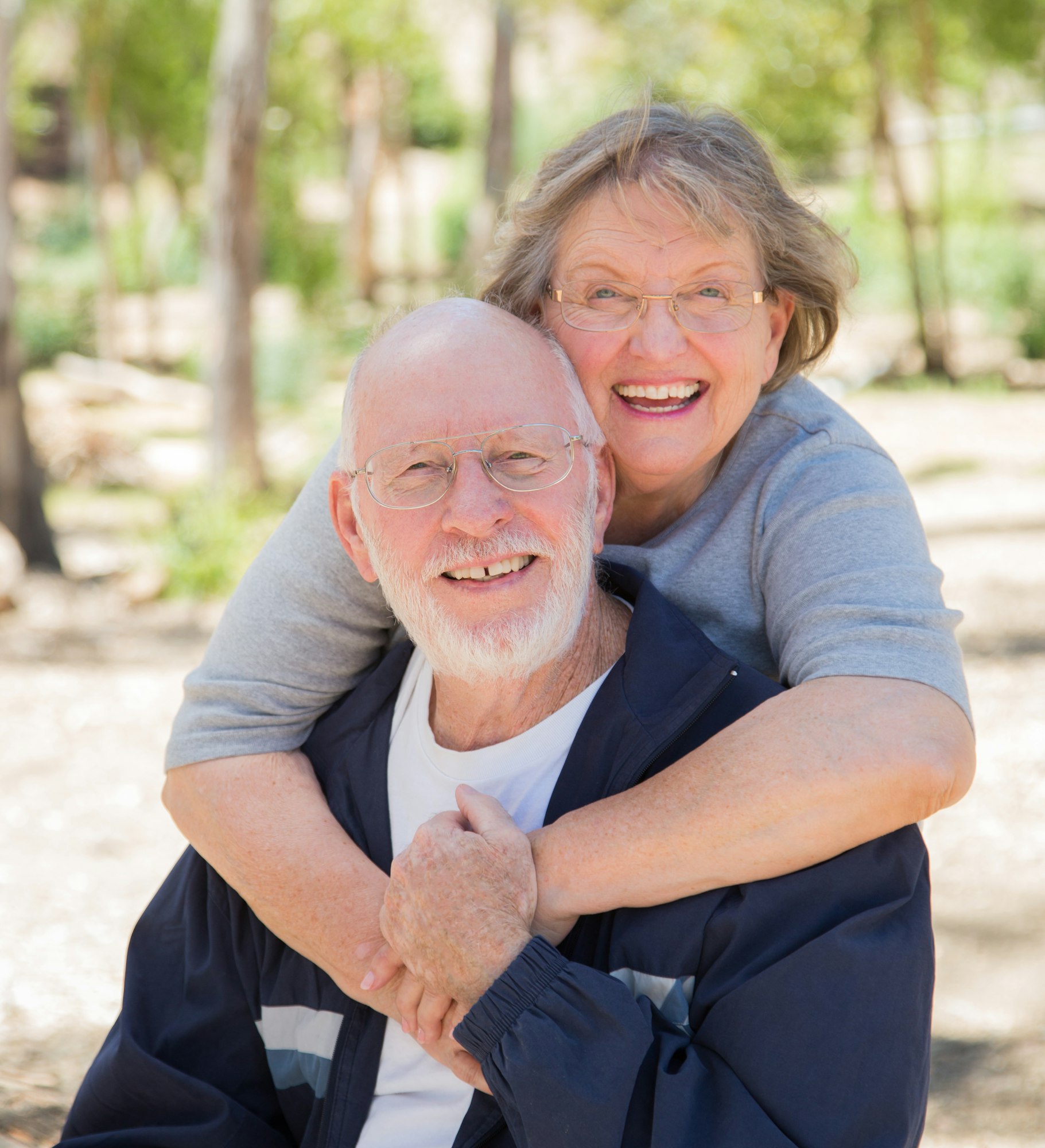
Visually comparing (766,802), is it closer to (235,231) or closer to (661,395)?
(661,395)

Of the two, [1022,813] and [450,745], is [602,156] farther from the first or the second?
[1022,813]

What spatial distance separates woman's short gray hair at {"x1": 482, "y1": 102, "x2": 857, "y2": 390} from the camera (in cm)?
202

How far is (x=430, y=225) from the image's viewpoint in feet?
97.8

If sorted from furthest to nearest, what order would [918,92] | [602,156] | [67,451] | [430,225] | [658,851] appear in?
[430,225] < [918,92] < [67,451] < [602,156] < [658,851]

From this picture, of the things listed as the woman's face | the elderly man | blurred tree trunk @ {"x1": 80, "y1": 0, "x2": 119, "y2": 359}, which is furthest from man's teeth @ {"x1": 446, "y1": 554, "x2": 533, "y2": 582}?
blurred tree trunk @ {"x1": 80, "y1": 0, "x2": 119, "y2": 359}

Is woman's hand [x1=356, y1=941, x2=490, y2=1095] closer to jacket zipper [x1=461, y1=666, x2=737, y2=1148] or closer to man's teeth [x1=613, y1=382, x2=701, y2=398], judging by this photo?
jacket zipper [x1=461, y1=666, x2=737, y2=1148]

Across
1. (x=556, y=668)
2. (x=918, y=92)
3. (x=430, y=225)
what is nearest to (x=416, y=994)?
(x=556, y=668)

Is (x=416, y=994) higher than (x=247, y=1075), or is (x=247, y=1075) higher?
(x=416, y=994)

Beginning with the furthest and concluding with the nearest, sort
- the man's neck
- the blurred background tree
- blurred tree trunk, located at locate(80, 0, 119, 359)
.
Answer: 1. blurred tree trunk, located at locate(80, 0, 119, 359)
2. the blurred background tree
3. the man's neck

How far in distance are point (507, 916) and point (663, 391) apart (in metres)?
0.92

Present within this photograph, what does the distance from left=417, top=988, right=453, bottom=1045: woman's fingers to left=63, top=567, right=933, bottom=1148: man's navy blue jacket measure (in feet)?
0.30

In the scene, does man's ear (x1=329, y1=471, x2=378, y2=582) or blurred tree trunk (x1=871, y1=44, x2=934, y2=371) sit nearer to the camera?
man's ear (x1=329, y1=471, x2=378, y2=582)

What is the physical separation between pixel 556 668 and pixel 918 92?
15.9 m

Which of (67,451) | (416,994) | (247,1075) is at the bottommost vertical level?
(67,451)
